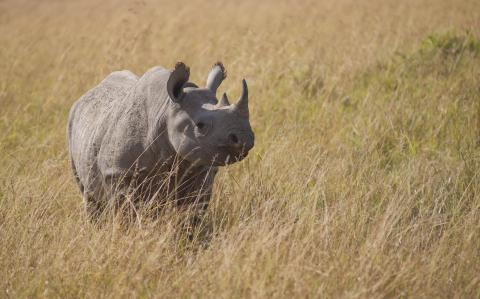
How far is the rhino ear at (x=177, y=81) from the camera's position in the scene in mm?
4113

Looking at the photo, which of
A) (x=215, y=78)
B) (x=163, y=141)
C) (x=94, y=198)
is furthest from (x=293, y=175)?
(x=94, y=198)

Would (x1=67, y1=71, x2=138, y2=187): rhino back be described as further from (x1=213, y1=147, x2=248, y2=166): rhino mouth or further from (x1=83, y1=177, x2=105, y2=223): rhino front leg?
(x1=213, y1=147, x2=248, y2=166): rhino mouth

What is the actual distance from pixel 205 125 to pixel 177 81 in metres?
0.39

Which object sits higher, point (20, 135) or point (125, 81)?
point (125, 81)

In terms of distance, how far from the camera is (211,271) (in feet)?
12.0

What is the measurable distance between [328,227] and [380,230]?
1.28 ft

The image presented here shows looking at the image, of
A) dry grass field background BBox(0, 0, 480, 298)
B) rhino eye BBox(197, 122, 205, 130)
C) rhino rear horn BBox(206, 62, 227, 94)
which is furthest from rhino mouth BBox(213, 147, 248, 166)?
rhino rear horn BBox(206, 62, 227, 94)

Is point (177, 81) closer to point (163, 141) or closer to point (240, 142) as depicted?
point (163, 141)

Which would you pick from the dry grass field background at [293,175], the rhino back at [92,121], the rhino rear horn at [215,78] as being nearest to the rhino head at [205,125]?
the rhino rear horn at [215,78]

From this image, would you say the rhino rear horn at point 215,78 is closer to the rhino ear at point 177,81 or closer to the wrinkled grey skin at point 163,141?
the wrinkled grey skin at point 163,141

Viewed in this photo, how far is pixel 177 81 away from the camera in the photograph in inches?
166

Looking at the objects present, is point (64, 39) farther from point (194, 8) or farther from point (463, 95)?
point (463, 95)

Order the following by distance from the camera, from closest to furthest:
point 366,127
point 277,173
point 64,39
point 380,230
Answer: point 380,230 < point 277,173 < point 366,127 < point 64,39

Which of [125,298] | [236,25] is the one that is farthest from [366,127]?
[236,25]
